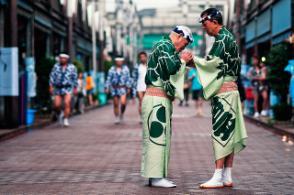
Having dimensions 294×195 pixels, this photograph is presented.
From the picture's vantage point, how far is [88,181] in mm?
9008

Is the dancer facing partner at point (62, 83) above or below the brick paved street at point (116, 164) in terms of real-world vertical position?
above

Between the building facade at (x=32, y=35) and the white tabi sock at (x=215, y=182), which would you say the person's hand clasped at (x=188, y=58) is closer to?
the white tabi sock at (x=215, y=182)

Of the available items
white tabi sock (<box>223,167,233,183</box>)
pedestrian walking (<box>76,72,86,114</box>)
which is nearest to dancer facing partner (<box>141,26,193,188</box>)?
white tabi sock (<box>223,167,233,183</box>)

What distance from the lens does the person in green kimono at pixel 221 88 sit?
8.49m

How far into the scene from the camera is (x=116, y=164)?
10.9m

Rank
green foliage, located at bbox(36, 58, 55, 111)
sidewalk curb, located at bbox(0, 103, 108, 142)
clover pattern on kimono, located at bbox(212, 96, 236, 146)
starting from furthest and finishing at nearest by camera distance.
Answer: green foliage, located at bbox(36, 58, 55, 111) < sidewalk curb, located at bbox(0, 103, 108, 142) < clover pattern on kimono, located at bbox(212, 96, 236, 146)

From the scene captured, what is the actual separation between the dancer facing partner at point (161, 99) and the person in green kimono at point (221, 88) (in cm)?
27

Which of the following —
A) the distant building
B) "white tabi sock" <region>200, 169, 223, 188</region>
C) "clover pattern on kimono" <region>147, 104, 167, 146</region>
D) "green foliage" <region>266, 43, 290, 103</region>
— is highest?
the distant building

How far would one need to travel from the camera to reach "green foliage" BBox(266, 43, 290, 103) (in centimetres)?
1941

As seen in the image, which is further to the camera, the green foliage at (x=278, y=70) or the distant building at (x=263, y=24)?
the distant building at (x=263, y=24)

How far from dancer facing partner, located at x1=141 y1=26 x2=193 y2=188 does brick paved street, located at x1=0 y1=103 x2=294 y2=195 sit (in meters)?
0.25

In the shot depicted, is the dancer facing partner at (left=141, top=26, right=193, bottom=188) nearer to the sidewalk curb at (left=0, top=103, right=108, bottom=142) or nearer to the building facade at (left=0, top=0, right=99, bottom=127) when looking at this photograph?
the sidewalk curb at (left=0, top=103, right=108, bottom=142)

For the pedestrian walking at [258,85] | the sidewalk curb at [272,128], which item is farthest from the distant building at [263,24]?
the sidewalk curb at [272,128]

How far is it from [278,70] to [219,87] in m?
11.4
